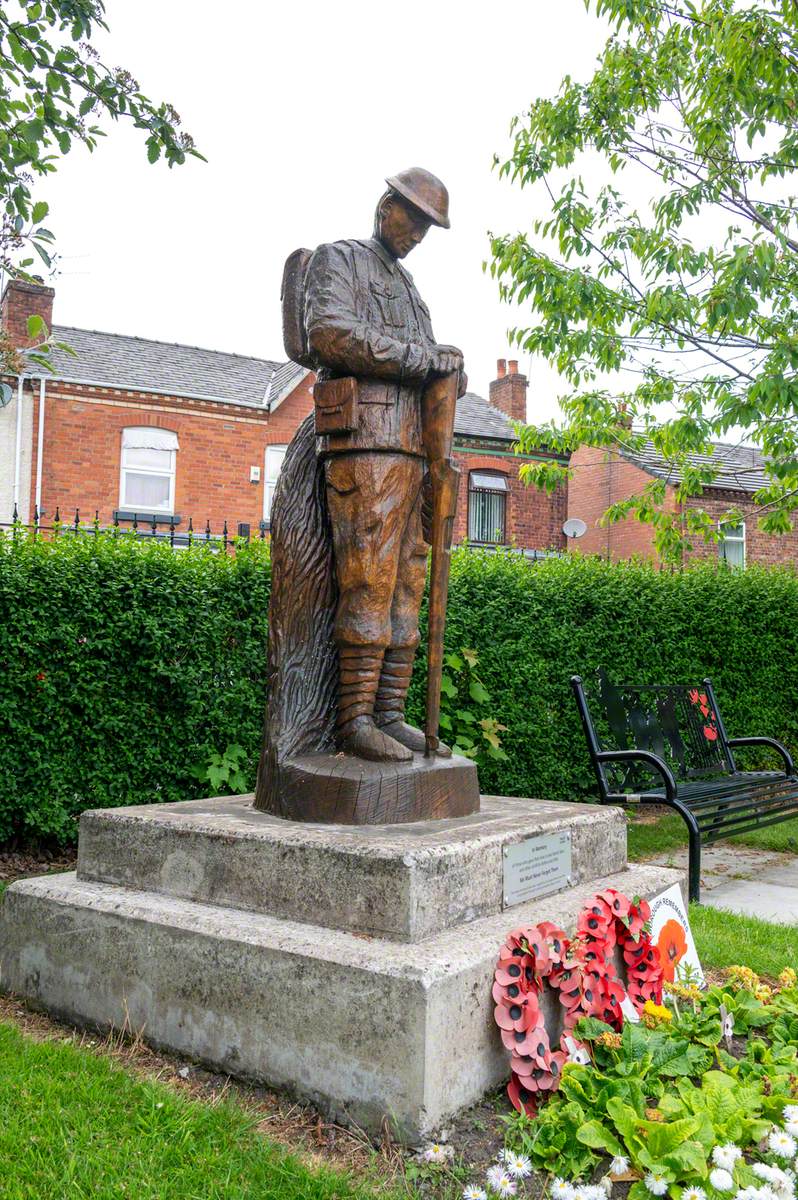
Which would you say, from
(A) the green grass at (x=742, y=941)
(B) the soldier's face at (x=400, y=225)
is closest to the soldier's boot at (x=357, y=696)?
(B) the soldier's face at (x=400, y=225)

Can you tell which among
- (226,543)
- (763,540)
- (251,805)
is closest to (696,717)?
(226,543)

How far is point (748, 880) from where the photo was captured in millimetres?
6301

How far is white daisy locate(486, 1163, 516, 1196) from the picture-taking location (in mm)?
2260

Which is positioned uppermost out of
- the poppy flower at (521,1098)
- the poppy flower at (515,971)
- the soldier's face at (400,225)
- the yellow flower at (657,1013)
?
the soldier's face at (400,225)

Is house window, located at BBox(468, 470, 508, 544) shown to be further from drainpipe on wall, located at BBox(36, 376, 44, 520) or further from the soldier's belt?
the soldier's belt

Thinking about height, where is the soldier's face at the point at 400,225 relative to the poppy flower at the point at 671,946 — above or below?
above

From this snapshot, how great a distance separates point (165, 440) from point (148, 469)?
70 centimetres

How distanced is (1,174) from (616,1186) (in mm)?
4453

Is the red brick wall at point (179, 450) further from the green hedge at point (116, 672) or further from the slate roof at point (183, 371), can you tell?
the green hedge at point (116, 672)

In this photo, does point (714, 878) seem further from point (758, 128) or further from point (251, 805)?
point (758, 128)

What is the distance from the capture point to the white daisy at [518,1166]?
234 cm

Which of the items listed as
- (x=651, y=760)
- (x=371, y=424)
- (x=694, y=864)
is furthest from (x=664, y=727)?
(x=371, y=424)

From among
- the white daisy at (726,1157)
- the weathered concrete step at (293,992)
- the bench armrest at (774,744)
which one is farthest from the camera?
the bench armrest at (774,744)

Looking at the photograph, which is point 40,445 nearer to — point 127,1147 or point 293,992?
point 293,992
